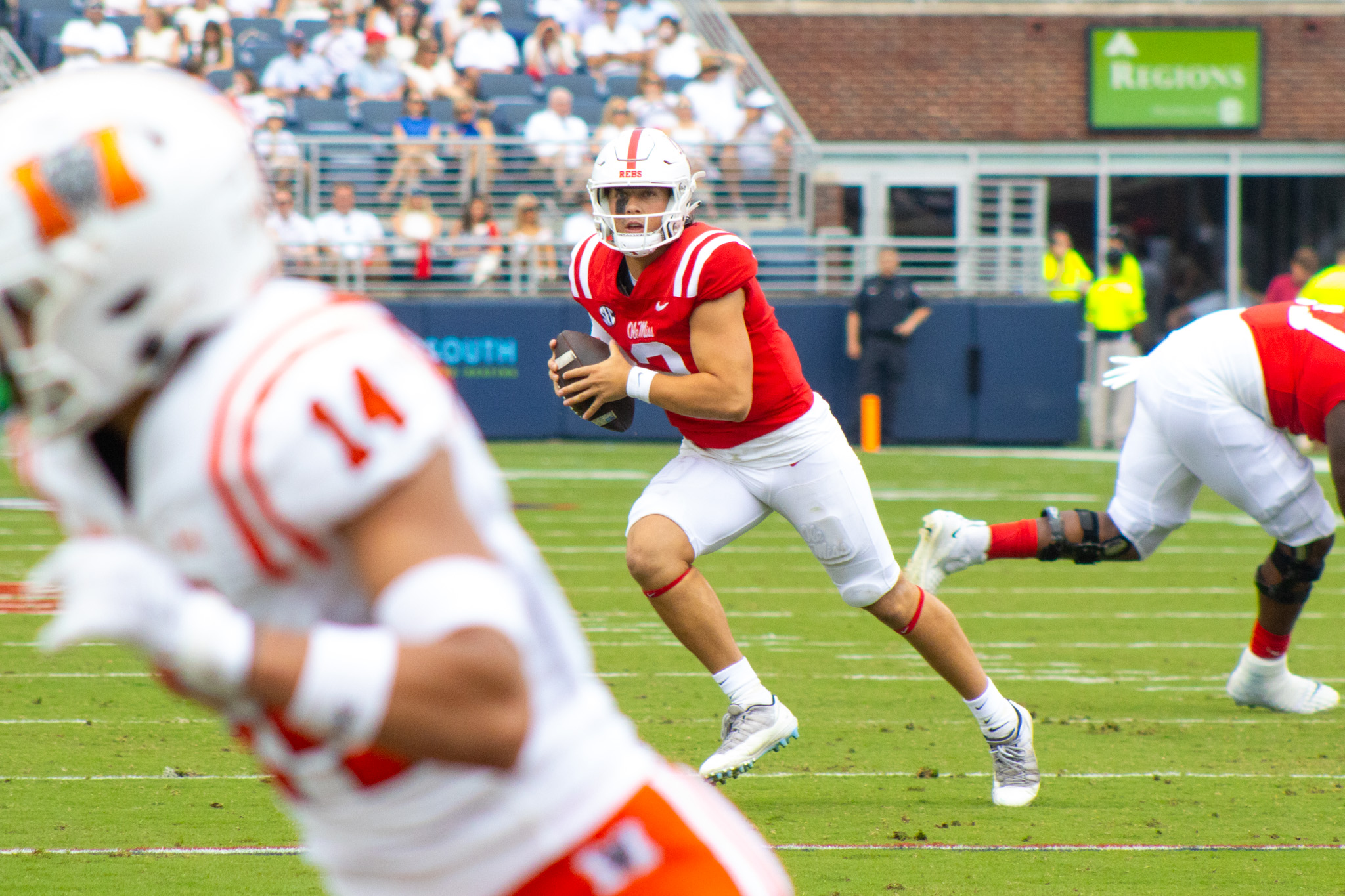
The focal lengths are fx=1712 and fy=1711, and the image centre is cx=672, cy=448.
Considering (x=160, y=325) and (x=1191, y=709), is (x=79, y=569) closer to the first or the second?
(x=160, y=325)

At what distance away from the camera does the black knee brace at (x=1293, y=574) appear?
5258mm

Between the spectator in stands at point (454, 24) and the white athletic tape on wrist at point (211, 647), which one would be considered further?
the spectator in stands at point (454, 24)

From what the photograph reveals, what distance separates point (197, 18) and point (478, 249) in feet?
12.7

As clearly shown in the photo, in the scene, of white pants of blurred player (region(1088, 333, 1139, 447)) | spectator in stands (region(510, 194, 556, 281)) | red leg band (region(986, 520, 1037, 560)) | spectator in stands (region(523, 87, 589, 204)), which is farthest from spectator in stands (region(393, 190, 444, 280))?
red leg band (region(986, 520, 1037, 560))

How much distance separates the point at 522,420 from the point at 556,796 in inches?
516

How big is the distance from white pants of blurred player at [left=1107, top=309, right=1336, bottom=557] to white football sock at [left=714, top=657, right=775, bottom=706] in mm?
1672

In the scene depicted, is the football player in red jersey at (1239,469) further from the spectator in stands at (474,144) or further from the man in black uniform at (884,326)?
the spectator in stands at (474,144)

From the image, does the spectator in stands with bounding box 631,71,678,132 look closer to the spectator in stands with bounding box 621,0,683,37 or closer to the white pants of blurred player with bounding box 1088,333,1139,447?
the spectator in stands with bounding box 621,0,683,37

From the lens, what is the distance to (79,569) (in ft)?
4.29

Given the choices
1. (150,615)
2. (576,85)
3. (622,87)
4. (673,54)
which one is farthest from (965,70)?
(150,615)

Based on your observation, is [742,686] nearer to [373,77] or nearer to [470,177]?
[470,177]

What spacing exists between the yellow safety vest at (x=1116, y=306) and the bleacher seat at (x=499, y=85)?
18.9 feet

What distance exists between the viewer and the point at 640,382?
4.32 metres

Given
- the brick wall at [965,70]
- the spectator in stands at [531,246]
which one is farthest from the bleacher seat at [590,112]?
the brick wall at [965,70]
